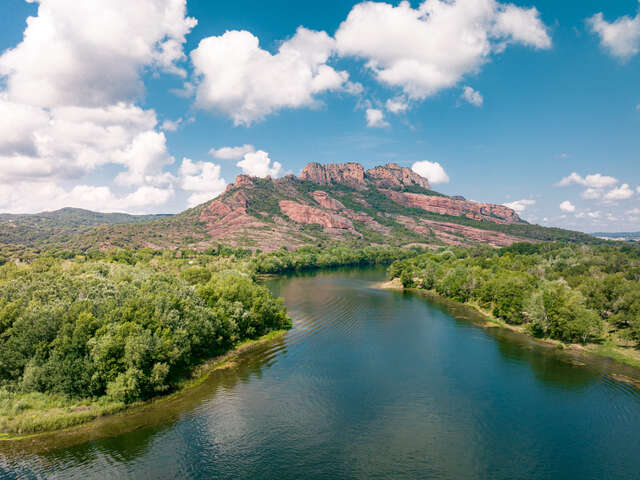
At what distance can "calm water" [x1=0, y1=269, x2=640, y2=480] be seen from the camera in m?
28.0

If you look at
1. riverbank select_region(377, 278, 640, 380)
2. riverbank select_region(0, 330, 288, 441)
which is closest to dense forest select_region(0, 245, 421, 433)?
riverbank select_region(0, 330, 288, 441)

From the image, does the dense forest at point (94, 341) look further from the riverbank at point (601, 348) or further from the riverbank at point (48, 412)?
the riverbank at point (601, 348)

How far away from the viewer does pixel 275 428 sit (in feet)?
109

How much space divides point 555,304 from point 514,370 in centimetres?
2133

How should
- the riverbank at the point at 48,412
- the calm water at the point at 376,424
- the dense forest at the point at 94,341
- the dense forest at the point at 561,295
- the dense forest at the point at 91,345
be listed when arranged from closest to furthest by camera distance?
the calm water at the point at 376,424
the riverbank at the point at 48,412
the dense forest at the point at 91,345
the dense forest at the point at 94,341
the dense forest at the point at 561,295

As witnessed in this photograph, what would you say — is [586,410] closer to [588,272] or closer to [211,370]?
[211,370]

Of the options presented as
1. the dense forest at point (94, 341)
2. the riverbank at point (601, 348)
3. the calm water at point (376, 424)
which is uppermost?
the dense forest at point (94, 341)

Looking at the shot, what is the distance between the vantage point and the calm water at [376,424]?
2798 centimetres

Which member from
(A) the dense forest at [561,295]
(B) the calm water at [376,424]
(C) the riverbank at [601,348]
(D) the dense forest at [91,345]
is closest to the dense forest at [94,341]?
(D) the dense forest at [91,345]

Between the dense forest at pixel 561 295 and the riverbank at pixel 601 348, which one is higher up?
the dense forest at pixel 561 295

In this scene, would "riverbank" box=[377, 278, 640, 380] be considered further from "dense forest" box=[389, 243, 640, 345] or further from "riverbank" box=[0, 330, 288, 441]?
"riverbank" box=[0, 330, 288, 441]

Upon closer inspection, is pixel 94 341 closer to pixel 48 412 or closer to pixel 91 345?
pixel 91 345

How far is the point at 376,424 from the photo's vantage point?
33844mm

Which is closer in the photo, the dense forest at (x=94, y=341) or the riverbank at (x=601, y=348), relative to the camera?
the dense forest at (x=94, y=341)
